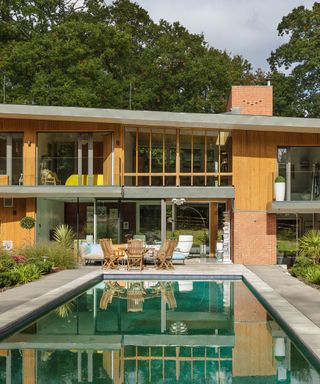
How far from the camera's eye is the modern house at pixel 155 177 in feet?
68.0

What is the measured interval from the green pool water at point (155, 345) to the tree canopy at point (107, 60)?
77.8 feet

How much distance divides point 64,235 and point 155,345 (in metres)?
11.8

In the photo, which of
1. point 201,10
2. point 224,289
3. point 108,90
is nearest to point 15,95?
point 108,90

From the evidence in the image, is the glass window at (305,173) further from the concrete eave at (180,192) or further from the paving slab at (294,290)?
the paving slab at (294,290)

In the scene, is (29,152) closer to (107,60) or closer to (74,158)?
(74,158)

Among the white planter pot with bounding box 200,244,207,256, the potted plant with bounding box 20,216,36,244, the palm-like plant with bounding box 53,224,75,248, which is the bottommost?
the white planter pot with bounding box 200,244,207,256

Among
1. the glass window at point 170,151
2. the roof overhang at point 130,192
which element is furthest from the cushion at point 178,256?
the glass window at point 170,151

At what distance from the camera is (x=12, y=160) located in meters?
21.2

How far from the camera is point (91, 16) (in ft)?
133

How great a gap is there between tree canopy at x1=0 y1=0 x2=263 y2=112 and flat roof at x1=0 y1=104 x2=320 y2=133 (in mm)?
14125

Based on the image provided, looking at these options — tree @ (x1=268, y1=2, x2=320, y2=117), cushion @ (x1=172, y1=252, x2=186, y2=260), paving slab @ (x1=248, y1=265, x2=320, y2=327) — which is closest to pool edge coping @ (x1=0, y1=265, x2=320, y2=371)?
paving slab @ (x1=248, y1=265, x2=320, y2=327)

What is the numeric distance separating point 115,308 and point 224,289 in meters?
3.84

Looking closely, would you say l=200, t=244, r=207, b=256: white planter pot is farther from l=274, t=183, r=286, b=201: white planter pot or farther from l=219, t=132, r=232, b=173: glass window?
l=274, t=183, r=286, b=201: white planter pot

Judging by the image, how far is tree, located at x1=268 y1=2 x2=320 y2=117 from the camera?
38.9m
